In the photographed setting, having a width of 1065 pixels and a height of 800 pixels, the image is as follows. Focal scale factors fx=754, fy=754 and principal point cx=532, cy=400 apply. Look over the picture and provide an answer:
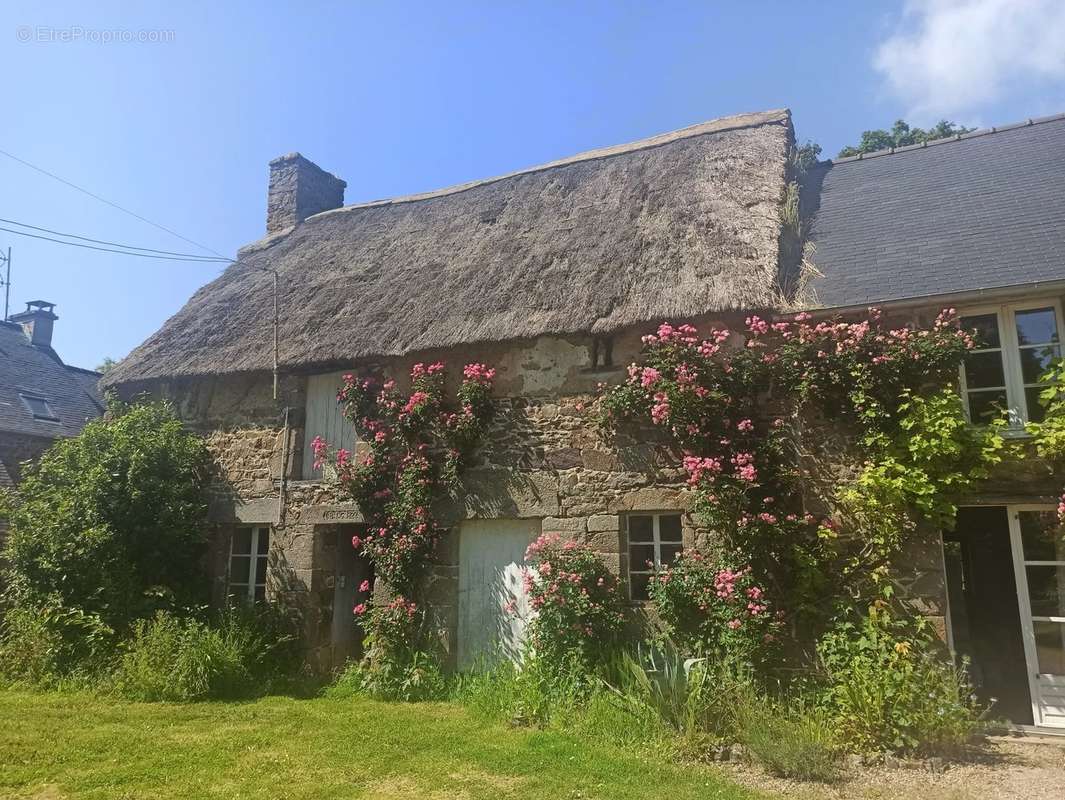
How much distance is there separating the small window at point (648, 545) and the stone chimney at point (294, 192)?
319 inches

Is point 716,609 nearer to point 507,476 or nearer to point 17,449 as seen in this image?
point 507,476

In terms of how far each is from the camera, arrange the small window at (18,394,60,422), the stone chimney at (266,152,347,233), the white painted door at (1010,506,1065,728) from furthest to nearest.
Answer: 1. the small window at (18,394,60,422)
2. the stone chimney at (266,152,347,233)
3. the white painted door at (1010,506,1065,728)

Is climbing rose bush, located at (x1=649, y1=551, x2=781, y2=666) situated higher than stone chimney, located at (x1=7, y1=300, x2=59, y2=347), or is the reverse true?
stone chimney, located at (x1=7, y1=300, x2=59, y2=347)

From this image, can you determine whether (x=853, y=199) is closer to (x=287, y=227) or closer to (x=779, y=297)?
(x=779, y=297)

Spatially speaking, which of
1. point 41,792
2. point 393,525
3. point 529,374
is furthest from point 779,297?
point 41,792

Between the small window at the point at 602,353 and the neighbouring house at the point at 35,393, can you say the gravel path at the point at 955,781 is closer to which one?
the small window at the point at 602,353

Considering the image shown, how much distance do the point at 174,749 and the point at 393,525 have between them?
112 inches

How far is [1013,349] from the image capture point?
5.86 m

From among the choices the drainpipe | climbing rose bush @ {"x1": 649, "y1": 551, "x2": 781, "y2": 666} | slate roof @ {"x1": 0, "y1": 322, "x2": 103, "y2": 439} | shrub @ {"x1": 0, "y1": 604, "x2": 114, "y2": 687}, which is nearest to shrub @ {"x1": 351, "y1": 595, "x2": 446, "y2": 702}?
the drainpipe

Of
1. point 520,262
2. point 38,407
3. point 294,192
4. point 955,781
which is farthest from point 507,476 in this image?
point 38,407

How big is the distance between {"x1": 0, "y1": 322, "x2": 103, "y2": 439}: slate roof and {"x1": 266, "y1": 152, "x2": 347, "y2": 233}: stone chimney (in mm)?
5409

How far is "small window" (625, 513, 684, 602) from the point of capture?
663 centimetres

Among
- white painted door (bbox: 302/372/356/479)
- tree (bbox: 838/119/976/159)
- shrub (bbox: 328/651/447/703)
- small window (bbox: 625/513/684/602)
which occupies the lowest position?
shrub (bbox: 328/651/447/703)

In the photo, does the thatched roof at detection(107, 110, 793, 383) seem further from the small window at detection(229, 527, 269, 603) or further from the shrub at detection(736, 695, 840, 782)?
the shrub at detection(736, 695, 840, 782)
